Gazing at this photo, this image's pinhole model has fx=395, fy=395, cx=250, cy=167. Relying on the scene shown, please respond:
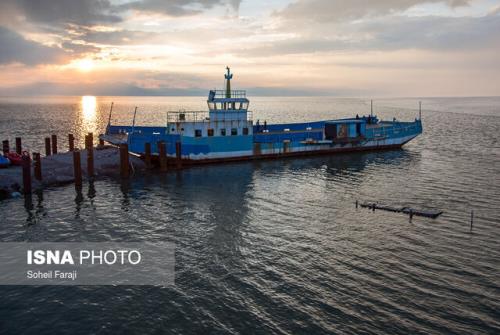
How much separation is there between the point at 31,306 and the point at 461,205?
29833mm

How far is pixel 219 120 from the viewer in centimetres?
5112

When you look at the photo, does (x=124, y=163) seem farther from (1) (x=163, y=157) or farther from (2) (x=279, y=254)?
(2) (x=279, y=254)

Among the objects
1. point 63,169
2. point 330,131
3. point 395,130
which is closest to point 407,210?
point 330,131

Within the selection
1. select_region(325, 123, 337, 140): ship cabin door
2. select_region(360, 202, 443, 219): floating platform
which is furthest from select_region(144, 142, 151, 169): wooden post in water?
select_region(325, 123, 337, 140): ship cabin door

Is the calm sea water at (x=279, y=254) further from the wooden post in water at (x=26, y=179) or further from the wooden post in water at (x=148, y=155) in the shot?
the wooden post in water at (x=148, y=155)

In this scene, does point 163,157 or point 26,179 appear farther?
point 163,157

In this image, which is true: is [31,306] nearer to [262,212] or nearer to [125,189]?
[262,212]

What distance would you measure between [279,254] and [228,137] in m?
30.8

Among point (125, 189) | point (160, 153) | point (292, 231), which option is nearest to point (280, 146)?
point (160, 153)

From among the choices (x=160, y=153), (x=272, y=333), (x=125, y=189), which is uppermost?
(x=160, y=153)

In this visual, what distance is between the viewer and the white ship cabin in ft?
164

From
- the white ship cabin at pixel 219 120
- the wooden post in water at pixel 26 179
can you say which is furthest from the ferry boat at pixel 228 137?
the wooden post in water at pixel 26 179

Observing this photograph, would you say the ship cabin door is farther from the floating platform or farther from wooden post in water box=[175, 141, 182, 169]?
the floating platform

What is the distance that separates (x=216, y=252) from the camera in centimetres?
2288
